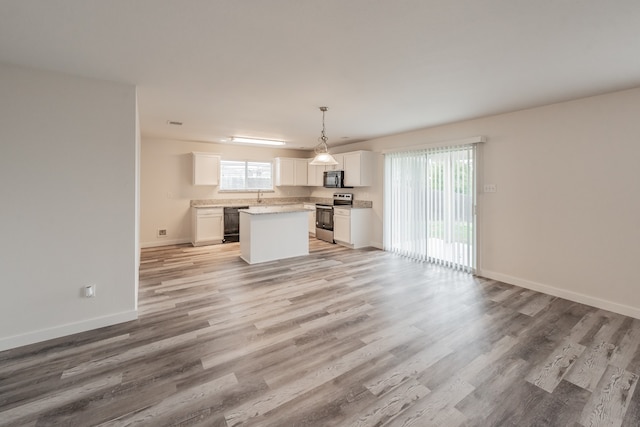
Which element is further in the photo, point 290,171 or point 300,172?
point 300,172

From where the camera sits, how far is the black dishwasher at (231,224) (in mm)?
6945

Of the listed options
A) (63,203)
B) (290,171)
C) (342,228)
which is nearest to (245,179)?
(290,171)

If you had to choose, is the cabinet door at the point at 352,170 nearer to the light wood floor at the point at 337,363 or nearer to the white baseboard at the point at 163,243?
the light wood floor at the point at 337,363

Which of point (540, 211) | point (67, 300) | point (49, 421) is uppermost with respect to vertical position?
point (540, 211)

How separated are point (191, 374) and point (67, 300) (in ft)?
5.36

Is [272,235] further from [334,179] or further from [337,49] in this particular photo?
[337,49]

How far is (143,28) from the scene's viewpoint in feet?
6.41

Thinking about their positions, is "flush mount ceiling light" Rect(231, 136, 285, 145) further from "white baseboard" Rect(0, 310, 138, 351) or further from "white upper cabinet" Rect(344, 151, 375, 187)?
"white baseboard" Rect(0, 310, 138, 351)

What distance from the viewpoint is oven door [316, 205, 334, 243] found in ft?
23.0

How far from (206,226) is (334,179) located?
332 centimetres

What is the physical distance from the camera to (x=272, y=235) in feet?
17.4

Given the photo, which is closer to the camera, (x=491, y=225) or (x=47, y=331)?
(x=47, y=331)

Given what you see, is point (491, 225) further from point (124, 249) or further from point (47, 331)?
point (47, 331)

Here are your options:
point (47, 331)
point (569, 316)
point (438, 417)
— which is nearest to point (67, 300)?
point (47, 331)
